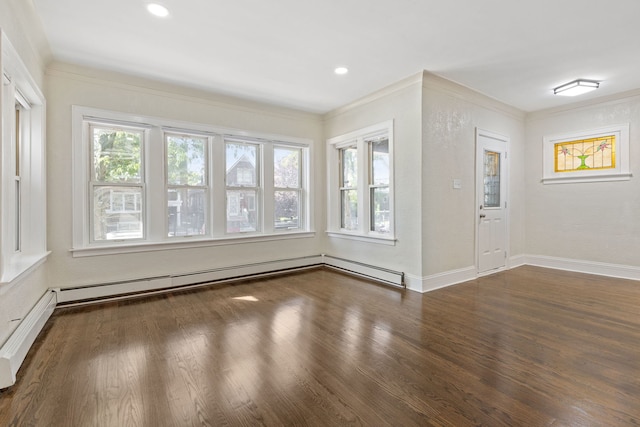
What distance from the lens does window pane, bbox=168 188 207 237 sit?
13.7 ft

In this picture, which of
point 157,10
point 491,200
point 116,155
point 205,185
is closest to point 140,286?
point 205,185

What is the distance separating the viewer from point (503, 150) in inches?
198

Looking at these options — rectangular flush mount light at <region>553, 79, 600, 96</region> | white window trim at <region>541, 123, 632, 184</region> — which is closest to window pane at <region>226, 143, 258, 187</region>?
rectangular flush mount light at <region>553, 79, 600, 96</region>

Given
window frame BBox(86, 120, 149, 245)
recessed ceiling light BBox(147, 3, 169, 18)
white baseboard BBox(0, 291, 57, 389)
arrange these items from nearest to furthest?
white baseboard BBox(0, 291, 57, 389)
recessed ceiling light BBox(147, 3, 169, 18)
window frame BBox(86, 120, 149, 245)

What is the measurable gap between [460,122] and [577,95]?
1858 millimetres

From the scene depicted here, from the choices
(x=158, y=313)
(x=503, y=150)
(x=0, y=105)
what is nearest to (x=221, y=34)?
(x=0, y=105)

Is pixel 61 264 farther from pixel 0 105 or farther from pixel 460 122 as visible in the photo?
pixel 460 122

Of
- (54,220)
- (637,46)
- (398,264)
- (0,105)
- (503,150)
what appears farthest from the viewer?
(503,150)

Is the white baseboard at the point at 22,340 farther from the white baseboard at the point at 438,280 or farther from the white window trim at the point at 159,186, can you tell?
the white baseboard at the point at 438,280

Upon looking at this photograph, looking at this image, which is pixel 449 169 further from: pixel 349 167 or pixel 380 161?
pixel 349 167

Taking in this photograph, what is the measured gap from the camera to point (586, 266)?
4832 millimetres

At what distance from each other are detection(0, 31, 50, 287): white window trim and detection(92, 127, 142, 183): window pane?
0.53 meters

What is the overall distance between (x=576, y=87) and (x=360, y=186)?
310 cm

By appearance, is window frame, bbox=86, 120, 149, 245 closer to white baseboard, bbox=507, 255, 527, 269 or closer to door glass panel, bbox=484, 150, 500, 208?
door glass panel, bbox=484, 150, 500, 208
